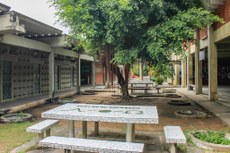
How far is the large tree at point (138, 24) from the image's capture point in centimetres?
752

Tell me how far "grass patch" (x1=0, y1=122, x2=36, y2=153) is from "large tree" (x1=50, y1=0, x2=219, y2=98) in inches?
138

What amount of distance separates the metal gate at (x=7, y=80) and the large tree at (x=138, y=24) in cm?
419

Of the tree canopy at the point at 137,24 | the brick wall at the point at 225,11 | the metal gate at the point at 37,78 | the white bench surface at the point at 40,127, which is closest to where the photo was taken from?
the white bench surface at the point at 40,127

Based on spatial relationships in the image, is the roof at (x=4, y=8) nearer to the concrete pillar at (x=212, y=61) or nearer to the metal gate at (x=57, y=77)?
the concrete pillar at (x=212, y=61)

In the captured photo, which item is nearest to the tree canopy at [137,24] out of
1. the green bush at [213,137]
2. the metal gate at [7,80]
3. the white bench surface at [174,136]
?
the green bush at [213,137]

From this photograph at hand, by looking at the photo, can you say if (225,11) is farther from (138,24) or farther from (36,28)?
(36,28)

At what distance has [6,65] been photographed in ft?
37.0

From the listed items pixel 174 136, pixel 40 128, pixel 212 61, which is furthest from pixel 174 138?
pixel 212 61

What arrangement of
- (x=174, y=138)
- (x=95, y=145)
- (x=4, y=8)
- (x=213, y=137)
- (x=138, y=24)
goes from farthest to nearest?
1. (x=138, y=24)
2. (x=4, y=8)
3. (x=213, y=137)
4. (x=174, y=138)
5. (x=95, y=145)

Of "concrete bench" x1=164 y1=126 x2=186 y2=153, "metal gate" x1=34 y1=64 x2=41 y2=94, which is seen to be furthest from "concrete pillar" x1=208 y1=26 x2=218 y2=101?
"metal gate" x1=34 y1=64 x2=41 y2=94

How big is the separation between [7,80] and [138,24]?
22.6ft

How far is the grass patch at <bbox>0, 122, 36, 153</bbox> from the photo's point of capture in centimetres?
519

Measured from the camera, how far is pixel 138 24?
784cm

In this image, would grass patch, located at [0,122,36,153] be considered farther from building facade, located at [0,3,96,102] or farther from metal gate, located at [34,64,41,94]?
metal gate, located at [34,64,41,94]
